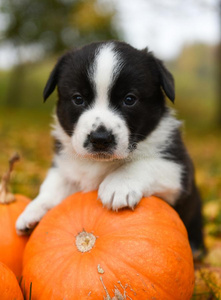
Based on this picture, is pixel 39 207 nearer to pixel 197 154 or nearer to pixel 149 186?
pixel 149 186

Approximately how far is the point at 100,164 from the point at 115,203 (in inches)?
20.6

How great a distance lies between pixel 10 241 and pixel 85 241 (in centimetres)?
62

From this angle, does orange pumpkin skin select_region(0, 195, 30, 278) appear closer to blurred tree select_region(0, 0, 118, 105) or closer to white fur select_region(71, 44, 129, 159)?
white fur select_region(71, 44, 129, 159)

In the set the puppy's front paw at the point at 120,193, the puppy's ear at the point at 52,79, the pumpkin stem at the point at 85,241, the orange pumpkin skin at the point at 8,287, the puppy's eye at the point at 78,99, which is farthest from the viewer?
the puppy's ear at the point at 52,79

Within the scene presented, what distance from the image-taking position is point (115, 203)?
205cm

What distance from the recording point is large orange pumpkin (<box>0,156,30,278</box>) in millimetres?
2270

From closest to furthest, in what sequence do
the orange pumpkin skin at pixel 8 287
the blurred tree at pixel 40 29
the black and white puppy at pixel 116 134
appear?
the orange pumpkin skin at pixel 8 287 < the black and white puppy at pixel 116 134 < the blurred tree at pixel 40 29

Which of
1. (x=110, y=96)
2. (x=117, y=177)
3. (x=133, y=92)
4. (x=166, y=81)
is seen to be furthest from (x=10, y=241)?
(x=166, y=81)

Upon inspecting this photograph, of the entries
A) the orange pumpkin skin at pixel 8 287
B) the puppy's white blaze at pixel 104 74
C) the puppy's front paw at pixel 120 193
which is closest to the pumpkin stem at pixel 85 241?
the puppy's front paw at pixel 120 193

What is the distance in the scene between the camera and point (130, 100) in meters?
2.42

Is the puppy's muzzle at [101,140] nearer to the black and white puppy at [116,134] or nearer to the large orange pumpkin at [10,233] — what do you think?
the black and white puppy at [116,134]

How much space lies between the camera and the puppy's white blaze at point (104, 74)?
232 centimetres

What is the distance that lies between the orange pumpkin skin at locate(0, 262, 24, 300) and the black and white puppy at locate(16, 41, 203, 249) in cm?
63

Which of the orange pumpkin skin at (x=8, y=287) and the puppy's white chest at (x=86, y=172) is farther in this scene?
A: the puppy's white chest at (x=86, y=172)
